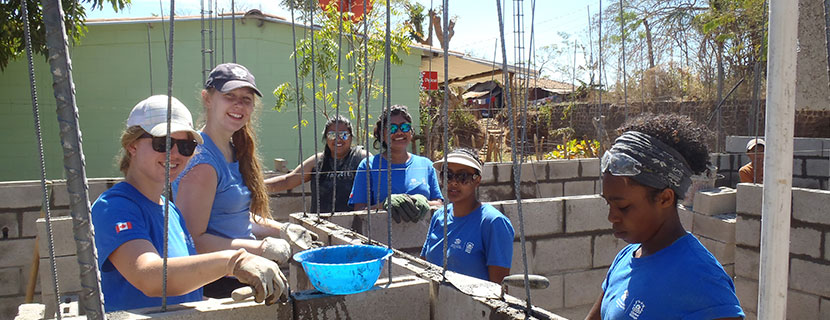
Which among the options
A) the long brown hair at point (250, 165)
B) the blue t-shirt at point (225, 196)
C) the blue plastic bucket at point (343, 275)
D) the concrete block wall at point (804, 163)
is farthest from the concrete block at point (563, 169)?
the blue plastic bucket at point (343, 275)

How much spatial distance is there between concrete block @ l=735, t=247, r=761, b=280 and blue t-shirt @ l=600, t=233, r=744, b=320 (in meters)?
3.90

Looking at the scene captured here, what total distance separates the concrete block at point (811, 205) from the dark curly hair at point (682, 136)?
3.38m

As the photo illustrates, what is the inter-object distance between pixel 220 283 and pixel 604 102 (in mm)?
18624

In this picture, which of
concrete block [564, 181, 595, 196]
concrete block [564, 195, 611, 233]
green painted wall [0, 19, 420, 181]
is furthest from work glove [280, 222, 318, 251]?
green painted wall [0, 19, 420, 181]

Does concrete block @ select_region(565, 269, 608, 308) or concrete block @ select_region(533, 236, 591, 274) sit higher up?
concrete block @ select_region(533, 236, 591, 274)

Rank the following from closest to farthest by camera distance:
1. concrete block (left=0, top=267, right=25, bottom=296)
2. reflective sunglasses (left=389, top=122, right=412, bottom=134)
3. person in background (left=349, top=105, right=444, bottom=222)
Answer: person in background (left=349, top=105, right=444, bottom=222) < reflective sunglasses (left=389, top=122, right=412, bottom=134) < concrete block (left=0, top=267, right=25, bottom=296)

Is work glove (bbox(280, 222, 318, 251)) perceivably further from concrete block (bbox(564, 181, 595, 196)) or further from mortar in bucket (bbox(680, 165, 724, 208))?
concrete block (bbox(564, 181, 595, 196))

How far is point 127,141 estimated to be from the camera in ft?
6.63

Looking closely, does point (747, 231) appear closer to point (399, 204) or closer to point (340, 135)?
point (399, 204)

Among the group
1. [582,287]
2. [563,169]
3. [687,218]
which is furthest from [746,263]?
[563,169]

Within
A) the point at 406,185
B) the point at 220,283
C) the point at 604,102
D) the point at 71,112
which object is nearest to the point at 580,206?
the point at 406,185

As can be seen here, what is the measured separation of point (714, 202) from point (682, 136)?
428 cm

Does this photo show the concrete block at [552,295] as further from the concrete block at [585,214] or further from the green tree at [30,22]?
the green tree at [30,22]

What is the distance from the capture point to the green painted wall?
10.2 meters
